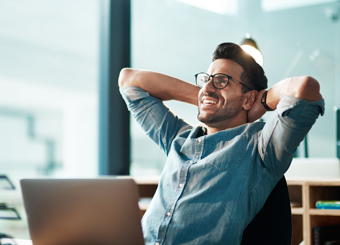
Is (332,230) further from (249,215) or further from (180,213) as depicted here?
(180,213)

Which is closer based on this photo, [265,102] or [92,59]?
[265,102]

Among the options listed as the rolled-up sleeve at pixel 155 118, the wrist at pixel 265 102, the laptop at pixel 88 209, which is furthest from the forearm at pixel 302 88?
the laptop at pixel 88 209

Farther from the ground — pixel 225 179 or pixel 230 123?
pixel 230 123

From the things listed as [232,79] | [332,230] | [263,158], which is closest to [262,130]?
[263,158]

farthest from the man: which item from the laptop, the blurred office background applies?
the blurred office background

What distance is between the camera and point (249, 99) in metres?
1.48

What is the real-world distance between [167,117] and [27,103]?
110cm

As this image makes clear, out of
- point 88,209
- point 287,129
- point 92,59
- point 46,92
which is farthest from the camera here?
point 92,59

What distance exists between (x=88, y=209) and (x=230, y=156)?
596mm

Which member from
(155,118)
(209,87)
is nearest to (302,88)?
(209,87)

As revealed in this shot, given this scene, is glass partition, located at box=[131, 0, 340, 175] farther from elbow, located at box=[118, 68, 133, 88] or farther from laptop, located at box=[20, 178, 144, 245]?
laptop, located at box=[20, 178, 144, 245]

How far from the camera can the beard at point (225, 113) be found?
144 cm

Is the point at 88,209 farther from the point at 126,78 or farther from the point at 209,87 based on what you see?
the point at 126,78

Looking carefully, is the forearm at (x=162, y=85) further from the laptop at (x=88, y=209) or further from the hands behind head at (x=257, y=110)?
the laptop at (x=88, y=209)
